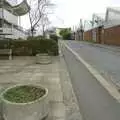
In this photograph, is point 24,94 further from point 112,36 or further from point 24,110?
point 112,36

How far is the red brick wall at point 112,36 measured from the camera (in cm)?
3450

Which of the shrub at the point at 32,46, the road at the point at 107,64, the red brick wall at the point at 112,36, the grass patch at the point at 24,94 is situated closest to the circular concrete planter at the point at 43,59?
the road at the point at 107,64

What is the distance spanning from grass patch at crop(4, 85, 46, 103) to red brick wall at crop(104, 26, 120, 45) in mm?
29388

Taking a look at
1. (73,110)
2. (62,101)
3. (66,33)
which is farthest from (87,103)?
(66,33)

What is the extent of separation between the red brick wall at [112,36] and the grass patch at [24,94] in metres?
29.4

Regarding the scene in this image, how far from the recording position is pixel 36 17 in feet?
116

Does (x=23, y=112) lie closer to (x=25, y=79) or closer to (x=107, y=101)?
(x=107, y=101)

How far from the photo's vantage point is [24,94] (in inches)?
212

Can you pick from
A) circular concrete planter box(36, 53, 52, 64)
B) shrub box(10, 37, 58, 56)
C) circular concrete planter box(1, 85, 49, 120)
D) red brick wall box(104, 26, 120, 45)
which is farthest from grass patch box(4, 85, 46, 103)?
red brick wall box(104, 26, 120, 45)

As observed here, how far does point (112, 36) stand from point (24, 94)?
109ft

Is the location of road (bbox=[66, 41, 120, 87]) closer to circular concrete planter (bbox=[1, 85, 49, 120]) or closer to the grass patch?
the grass patch

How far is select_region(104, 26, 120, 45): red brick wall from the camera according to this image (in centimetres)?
3450

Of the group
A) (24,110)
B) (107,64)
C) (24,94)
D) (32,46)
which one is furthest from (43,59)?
(24,110)

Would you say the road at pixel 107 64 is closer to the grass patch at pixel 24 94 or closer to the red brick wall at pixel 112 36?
the grass patch at pixel 24 94
